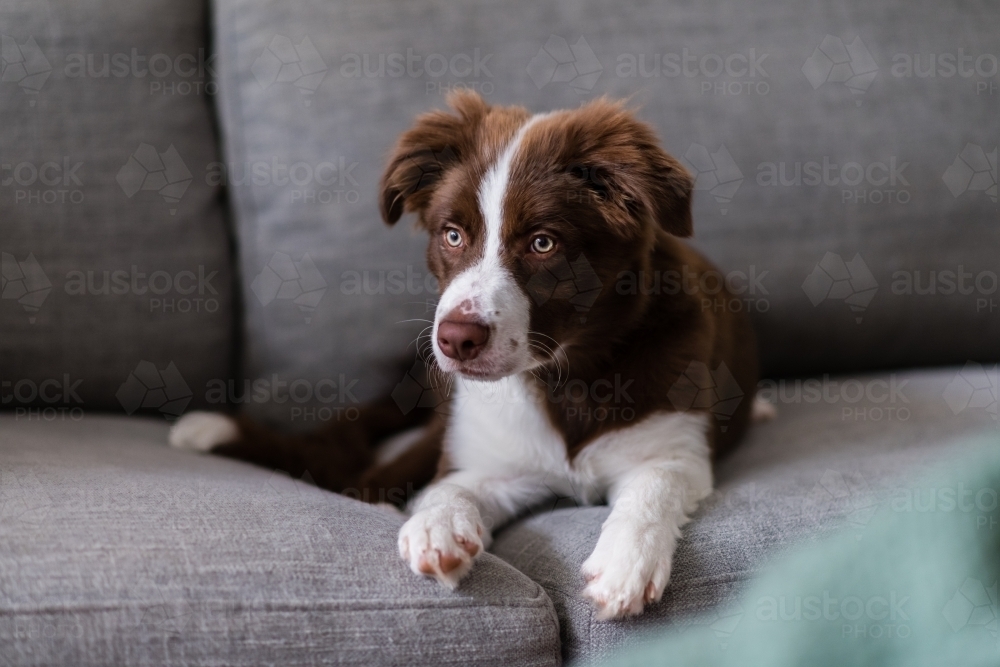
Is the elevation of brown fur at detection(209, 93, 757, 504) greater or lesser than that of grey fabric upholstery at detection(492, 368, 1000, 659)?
greater

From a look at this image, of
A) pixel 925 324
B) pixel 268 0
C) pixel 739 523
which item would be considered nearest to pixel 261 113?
pixel 268 0

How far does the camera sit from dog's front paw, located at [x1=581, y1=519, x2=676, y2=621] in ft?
4.44

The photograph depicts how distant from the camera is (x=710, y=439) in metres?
1.90

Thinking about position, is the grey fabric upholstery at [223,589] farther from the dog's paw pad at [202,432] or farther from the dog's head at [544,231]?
the dog's paw pad at [202,432]

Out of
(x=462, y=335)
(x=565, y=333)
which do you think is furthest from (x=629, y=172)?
(x=462, y=335)

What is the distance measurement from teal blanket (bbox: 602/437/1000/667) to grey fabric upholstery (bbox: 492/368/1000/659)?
0.10ft

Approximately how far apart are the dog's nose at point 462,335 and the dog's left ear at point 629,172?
38 cm

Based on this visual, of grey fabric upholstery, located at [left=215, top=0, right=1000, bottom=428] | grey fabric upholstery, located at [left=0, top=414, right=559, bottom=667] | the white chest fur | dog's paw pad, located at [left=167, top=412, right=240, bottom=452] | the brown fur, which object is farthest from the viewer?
grey fabric upholstery, located at [left=215, top=0, right=1000, bottom=428]

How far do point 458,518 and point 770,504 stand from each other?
2.04 ft

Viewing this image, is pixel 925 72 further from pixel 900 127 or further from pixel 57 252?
pixel 57 252

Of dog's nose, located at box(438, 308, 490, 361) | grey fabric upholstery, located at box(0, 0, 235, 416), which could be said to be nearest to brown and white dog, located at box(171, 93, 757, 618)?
dog's nose, located at box(438, 308, 490, 361)

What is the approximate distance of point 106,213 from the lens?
222 cm

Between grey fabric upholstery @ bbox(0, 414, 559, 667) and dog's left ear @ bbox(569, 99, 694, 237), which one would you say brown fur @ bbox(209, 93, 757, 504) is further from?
grey fabric upholstery @ bbox(0, 414, 559, 667)

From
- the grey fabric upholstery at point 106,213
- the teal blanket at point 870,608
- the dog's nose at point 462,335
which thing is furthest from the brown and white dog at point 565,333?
the grey fabric upholstery at point 106,213
